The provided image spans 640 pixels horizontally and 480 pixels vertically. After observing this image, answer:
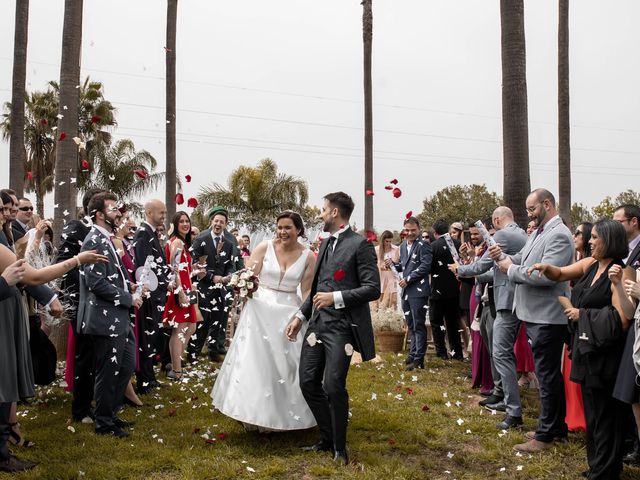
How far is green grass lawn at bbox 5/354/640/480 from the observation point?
5758mm

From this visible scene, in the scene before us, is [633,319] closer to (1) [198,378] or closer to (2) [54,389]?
(1) [198,378]

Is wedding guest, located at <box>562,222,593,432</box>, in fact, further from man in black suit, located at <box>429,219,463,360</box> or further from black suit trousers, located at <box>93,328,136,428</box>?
black suit trousers, located at <box>93,328,136,428</box>

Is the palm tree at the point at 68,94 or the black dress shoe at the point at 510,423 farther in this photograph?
the palm tree at the point at 68,94

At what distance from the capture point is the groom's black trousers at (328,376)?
6020mm

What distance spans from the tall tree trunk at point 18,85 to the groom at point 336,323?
32.9 ft

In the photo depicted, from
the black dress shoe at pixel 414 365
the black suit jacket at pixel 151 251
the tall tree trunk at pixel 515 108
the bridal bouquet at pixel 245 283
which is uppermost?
the tall tree trunk at pixel 515 108

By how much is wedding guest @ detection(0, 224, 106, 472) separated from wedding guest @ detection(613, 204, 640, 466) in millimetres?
4323

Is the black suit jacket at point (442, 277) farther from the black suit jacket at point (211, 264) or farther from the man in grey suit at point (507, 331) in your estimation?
the man in grey suit at point (507, 331)

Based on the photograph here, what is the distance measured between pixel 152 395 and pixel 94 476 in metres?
2.99

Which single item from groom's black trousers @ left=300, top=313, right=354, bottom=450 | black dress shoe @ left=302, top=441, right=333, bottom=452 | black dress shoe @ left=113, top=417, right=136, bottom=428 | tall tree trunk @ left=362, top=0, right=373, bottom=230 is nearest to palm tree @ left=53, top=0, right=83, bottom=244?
black dress shoe @ left=113, top=417, right=136, bottom=428

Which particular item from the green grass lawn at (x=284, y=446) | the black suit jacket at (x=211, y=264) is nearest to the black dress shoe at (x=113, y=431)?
the green grass lawn at (x=284, y=446)

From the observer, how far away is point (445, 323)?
11.9 metres

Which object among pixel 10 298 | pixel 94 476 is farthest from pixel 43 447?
pixel 10 298

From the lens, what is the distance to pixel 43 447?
6.23m
